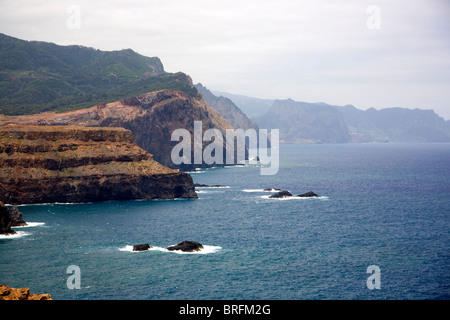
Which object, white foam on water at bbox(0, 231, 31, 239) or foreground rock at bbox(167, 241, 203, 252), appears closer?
foreground rock at bbox(167, 241, 203, 252)

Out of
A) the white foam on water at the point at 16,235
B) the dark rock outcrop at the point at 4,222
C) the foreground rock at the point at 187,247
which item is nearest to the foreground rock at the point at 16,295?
the foreground rock at the point at 187,247

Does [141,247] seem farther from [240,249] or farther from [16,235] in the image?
[16,235]

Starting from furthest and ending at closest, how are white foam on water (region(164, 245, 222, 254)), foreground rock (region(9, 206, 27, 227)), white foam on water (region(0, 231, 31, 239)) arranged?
foreground rock (region(9, 206, 27, 227)), white foam on water (region(0, 231, 31, 239)), white foam on water (region(164, 245, 222, 254))

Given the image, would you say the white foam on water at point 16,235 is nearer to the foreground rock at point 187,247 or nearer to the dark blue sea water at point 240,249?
the dark blue sea water at point 240,249

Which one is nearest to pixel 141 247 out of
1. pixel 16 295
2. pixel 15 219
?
pixel 15 219

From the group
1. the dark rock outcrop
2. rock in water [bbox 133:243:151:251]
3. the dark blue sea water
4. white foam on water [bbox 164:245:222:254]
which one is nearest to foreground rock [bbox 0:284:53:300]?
the dark blue sea water

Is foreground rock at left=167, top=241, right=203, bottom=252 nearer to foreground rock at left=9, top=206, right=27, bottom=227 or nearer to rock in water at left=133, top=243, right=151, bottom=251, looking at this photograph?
rock in water at left=133, top=243, right=151, bottom=251

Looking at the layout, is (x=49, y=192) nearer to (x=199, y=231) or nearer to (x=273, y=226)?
(x=199, y=231)
